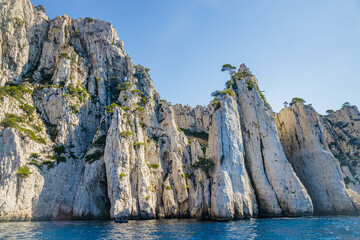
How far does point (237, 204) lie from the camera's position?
4016 centimetres

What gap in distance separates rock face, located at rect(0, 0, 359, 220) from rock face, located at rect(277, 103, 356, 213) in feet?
0.84

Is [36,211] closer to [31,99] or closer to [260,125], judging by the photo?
[31,99]

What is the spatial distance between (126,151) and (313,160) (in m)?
42.6

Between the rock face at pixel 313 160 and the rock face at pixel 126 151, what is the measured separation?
0.25 m

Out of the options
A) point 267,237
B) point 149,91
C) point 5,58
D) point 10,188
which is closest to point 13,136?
point 10,188

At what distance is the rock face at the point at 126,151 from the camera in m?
44.8

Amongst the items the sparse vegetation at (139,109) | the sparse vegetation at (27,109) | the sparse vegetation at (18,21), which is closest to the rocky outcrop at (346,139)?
the sparse vegetation at (139,109)

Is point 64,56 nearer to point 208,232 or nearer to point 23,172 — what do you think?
point 23,172

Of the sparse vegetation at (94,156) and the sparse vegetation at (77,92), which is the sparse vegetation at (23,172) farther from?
the sparse vegetation at (77,92)

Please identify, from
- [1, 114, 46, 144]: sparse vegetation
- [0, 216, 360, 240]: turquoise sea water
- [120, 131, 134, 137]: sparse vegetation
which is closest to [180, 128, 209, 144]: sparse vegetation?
[120, 131, 134, 137]: sparse vegetation

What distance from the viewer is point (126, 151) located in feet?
173

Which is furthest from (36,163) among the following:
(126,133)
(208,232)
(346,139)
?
(346,139)

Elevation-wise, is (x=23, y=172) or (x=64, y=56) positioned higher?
(x=64, y=56)

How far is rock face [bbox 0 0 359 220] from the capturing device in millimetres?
44750
